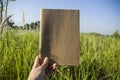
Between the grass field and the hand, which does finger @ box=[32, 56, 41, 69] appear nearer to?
the hand

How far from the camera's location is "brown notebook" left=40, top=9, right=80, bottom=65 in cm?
112

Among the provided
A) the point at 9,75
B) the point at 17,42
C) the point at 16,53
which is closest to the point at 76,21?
the point at 9,75

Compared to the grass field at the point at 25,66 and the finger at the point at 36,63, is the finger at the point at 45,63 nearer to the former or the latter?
the finger at the point at 36,63

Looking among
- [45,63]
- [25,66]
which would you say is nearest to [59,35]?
[45,63]

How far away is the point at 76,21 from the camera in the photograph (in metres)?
1.14

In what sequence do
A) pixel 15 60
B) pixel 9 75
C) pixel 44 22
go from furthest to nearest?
pixel 15 60 → pixel 9 75 → pixel 44 22

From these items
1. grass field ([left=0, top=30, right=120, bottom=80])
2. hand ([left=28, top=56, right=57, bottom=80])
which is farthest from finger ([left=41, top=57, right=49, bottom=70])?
grass field ([left=0, top=30, right=120, bottom=80])

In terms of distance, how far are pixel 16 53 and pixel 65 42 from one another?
1.14m

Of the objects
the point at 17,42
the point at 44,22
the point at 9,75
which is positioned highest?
the point at 44,22

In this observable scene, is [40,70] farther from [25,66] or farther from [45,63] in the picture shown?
[25,66]

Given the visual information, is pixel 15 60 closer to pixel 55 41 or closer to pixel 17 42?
pixel 17 42

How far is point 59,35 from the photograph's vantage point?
3.69 ft

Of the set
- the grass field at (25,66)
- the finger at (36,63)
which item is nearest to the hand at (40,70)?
the finger at (36,63)

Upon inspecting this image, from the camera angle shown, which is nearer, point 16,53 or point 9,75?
point 9,75
